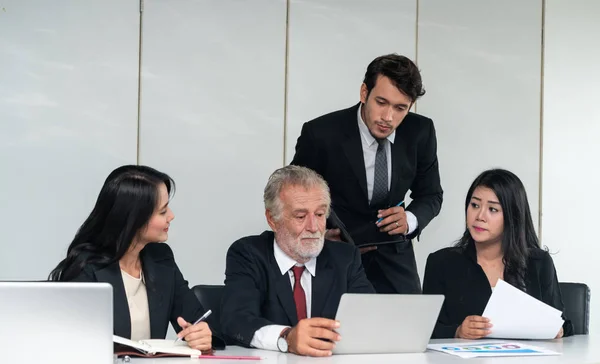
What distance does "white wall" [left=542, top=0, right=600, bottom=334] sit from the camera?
6176 millimetres

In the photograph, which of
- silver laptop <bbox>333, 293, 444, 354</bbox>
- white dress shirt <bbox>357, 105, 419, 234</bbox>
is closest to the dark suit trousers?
white dress shirt <bbox>357, 105, 419, 234</bbox>

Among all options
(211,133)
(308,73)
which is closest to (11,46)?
(211,133)

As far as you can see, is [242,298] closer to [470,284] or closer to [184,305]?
[184,305]

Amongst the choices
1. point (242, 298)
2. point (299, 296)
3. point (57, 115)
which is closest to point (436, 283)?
point (299, 296)

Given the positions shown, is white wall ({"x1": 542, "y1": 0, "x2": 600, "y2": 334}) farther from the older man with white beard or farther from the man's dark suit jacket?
the older man with white beard

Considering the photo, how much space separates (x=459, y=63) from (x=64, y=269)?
3.56 meters

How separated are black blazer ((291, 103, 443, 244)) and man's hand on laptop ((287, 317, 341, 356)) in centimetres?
130

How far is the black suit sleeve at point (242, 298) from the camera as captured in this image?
3.04 m

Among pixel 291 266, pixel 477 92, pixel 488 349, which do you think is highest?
pixel 477 92

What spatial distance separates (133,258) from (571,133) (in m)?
3.77

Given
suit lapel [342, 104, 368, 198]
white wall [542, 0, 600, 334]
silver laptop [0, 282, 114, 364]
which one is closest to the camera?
silver laptop [0, 282, 114, 364]

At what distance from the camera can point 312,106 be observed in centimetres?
566

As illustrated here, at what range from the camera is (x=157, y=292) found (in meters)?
3.30

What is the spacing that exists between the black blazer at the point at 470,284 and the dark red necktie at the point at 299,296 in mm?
633
